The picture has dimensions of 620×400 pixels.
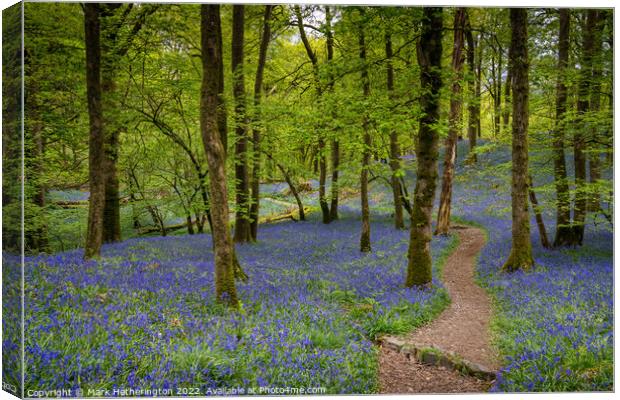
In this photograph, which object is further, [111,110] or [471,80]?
[111,110]

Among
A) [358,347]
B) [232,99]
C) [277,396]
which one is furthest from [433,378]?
[232,99]

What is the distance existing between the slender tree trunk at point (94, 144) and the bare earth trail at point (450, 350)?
7.16m

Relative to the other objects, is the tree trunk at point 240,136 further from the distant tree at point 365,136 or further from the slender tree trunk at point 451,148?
the slender tree trunk at point 451,148

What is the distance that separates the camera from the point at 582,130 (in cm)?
952

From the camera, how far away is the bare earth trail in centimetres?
575

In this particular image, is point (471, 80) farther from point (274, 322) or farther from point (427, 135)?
point (274, 322)

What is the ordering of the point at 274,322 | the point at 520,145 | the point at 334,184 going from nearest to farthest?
1. the point at 274,322
2. the point at 520,145
3. the point at 334,184

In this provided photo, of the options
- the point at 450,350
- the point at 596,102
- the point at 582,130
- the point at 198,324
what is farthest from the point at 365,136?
the point at 198,324

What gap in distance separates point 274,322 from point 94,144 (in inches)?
241

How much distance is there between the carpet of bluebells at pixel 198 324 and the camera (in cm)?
490

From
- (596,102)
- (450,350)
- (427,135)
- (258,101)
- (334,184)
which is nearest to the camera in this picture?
(450,350)

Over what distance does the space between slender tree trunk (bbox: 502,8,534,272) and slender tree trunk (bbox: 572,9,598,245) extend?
1.19m

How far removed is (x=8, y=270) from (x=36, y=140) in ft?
10.5

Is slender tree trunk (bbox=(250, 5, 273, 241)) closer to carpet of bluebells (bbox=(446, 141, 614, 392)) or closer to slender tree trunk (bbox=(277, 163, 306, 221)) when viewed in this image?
slender tree trunk (bbox=(277, 163, 306, 221))
